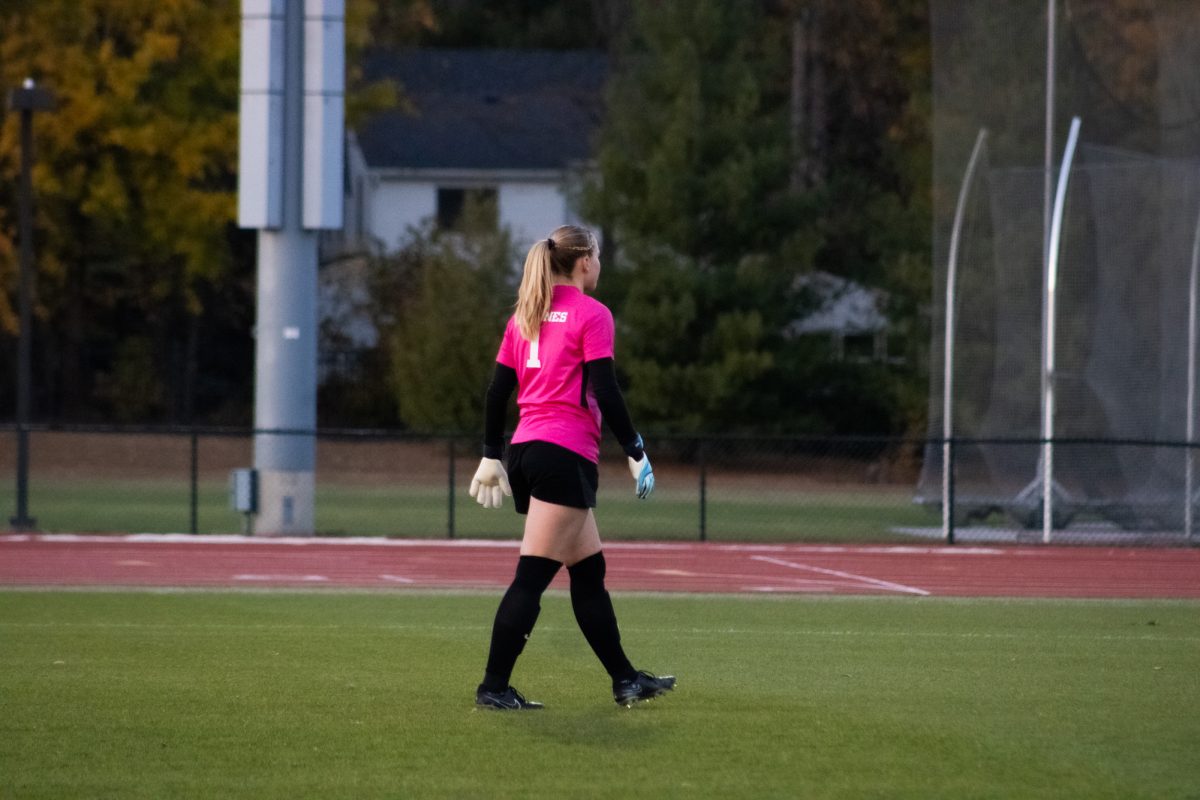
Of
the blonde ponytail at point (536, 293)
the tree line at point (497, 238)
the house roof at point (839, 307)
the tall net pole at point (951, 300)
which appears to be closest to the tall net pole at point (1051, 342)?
the tall net pole at point (951, 300)

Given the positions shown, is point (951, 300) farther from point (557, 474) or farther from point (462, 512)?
point (557, 474)

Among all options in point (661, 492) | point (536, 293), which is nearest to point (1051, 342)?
point (661, 492)

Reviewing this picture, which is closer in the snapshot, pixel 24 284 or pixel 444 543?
pixel 444 543

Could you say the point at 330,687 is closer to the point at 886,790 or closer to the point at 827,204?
the point at 886,790

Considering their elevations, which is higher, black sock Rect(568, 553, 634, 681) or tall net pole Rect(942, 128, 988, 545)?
tall net pole Rect(942, 128, 988, 545)

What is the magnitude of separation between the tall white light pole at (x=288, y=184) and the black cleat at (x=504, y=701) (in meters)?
13.2

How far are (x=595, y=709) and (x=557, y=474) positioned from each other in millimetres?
1177

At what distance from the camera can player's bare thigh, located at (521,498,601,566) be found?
7.67m

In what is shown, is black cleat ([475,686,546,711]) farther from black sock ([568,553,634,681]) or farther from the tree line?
the tree line

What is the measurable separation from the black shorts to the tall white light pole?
44.4ft

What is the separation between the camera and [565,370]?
7.69 meters

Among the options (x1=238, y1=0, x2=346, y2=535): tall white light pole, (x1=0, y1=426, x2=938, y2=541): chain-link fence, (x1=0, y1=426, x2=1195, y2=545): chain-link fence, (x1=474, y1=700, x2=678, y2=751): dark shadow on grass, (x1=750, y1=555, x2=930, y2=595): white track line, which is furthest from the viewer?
(x1=0, y1=426, x2=938, y2=541): chain-link fence

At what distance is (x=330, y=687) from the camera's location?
8.69m

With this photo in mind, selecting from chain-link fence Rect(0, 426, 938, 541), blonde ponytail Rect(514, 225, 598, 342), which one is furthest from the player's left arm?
chain-link fence Rect(0, 426, 938, 541)
